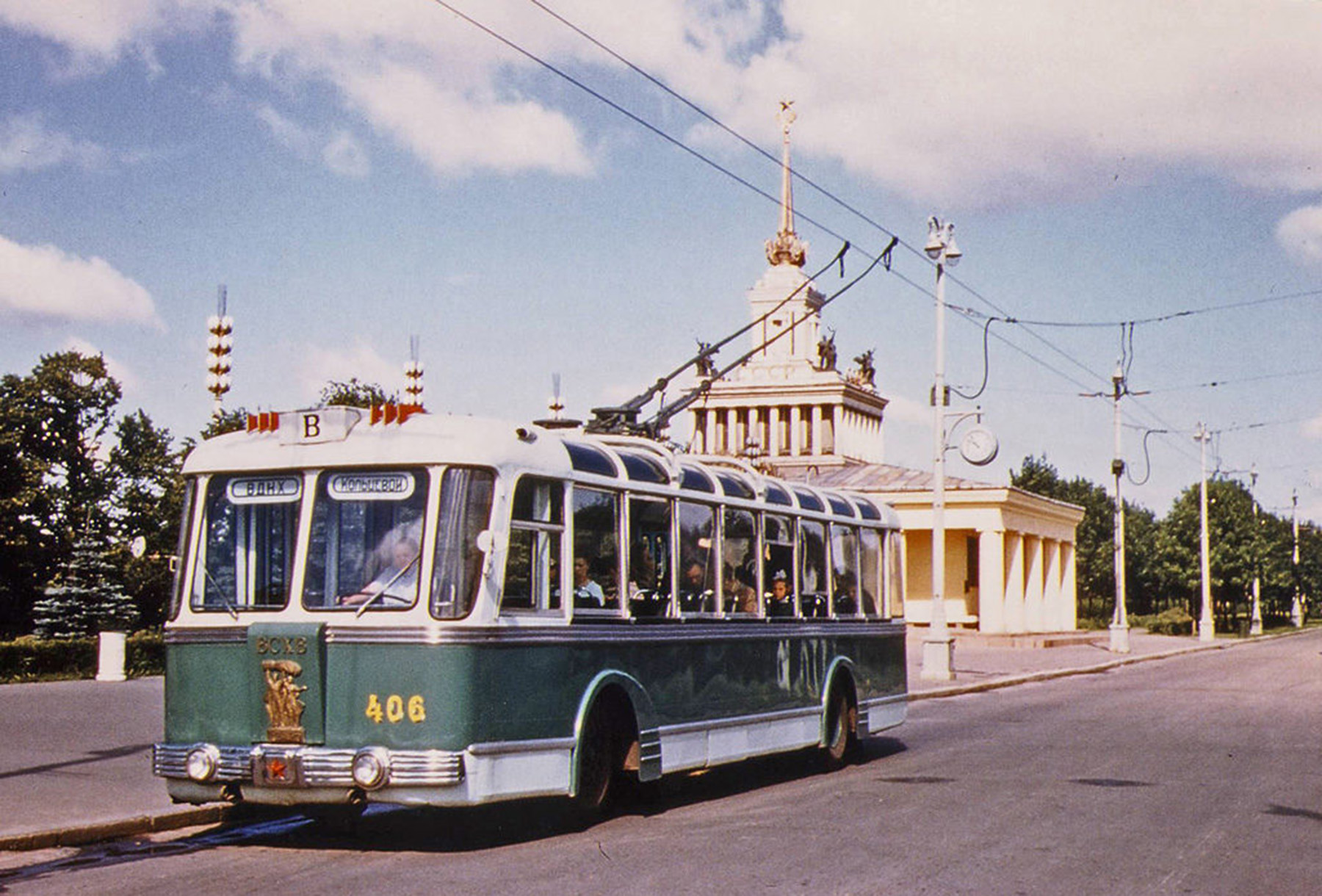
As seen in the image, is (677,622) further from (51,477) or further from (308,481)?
(51,477)

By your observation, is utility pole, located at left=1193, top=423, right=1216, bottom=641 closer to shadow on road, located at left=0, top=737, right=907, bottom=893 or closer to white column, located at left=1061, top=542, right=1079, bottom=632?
white column, located at left=1061, top=542, right=1079, bottom=632

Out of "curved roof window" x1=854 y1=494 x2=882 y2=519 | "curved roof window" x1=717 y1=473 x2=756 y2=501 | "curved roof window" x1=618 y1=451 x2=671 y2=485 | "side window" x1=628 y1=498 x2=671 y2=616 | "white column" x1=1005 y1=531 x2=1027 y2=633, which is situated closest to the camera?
"side window" x1=628 y1=498 x2=671 y2=616

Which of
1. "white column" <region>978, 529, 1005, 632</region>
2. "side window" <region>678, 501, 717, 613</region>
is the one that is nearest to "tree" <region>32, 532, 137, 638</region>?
"side window" <region>678, 501, 717, 613</region>

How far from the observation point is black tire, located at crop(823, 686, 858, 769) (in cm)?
1677

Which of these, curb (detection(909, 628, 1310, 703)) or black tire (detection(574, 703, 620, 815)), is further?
curb (detection(909, 628, 1310, 703))

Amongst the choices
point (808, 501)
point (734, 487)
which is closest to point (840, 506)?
point (808, 501)

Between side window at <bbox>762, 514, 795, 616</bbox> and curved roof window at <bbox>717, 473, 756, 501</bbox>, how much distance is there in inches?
14.0

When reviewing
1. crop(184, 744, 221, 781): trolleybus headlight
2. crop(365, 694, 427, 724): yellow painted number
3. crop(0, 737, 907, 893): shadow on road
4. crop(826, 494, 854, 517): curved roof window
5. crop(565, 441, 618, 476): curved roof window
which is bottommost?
crop(0, 737, 907, 893): shadow on road

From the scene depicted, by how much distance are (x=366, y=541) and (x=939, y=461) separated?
24375 millimetres

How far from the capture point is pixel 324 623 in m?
11.0

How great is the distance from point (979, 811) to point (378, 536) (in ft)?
17.5

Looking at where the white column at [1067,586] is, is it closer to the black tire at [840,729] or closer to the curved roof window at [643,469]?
the black tire at [840,729]

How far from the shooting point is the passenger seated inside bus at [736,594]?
577 inches

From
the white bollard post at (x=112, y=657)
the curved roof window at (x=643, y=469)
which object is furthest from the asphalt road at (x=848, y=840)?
the white bollard post at (x=112, y=657)
